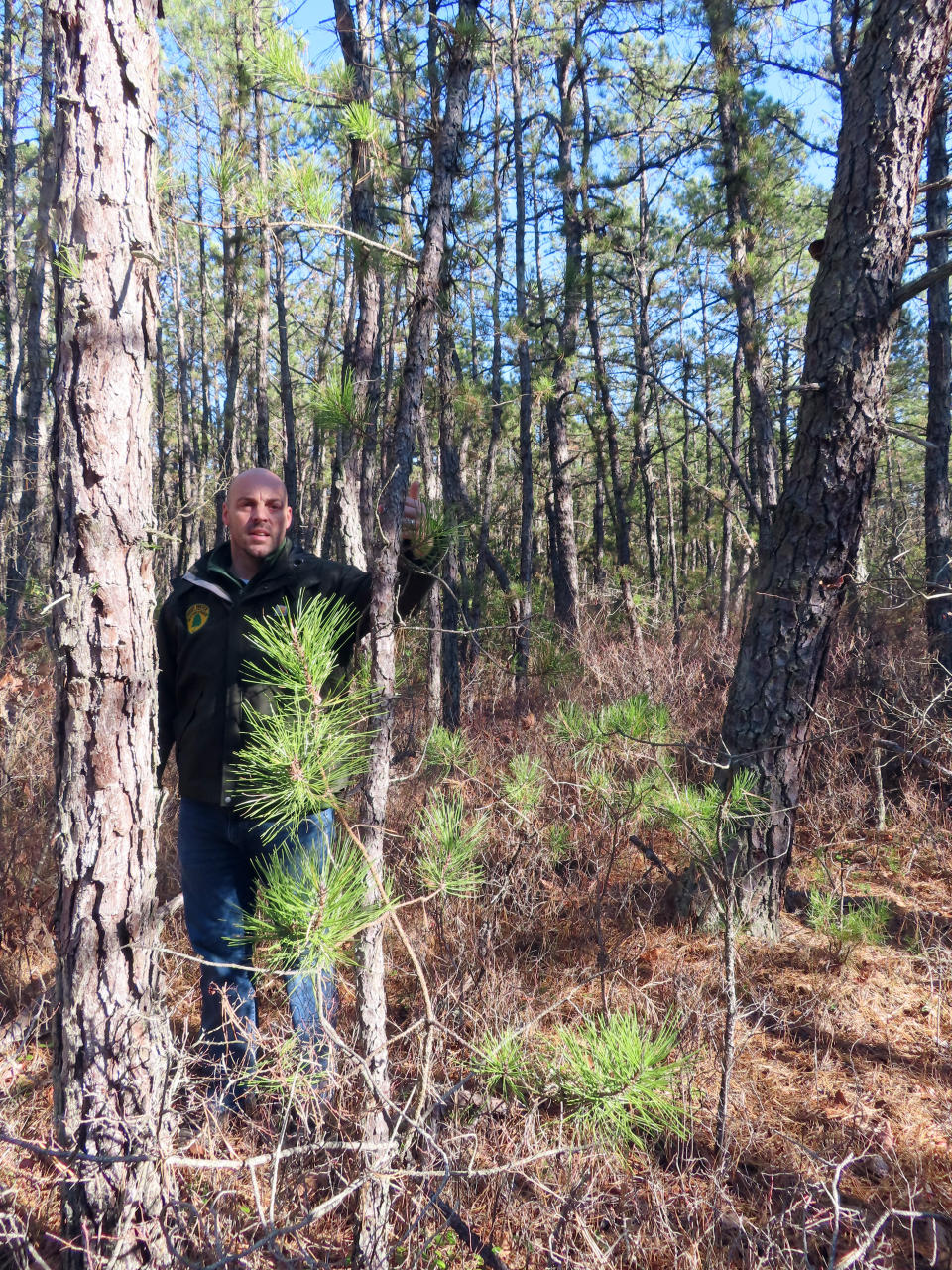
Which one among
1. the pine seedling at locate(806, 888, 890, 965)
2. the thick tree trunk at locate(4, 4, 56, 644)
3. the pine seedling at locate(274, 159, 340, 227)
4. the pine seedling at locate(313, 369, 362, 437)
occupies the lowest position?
the pine seedling at locate(806, 888, 890, 965)

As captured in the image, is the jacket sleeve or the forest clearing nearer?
the forest clearing

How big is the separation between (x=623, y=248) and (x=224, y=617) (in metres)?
7.34

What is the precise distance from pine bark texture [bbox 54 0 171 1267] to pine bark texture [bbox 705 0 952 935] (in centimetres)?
213

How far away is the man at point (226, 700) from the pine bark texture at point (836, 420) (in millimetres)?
1806

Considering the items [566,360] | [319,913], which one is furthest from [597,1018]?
[566,360]

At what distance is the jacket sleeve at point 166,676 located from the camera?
235cm

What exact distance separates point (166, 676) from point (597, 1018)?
1741 millimetres

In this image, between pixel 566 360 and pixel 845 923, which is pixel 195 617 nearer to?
pixel 845 923

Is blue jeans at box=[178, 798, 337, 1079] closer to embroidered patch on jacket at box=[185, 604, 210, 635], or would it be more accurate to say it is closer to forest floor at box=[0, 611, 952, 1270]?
forest floor at box=[0, 611, 952, 1270]

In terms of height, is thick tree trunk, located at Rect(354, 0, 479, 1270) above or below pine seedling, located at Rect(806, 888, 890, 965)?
above

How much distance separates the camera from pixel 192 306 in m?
17.2

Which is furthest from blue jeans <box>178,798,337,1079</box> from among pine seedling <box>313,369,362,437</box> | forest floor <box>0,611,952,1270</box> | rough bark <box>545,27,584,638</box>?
rough bark <box>545,27,584,638</box>

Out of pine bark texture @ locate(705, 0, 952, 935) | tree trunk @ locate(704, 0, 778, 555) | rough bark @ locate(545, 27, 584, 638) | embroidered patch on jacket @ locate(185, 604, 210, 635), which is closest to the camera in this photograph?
embroidered patch on jacket @ locate(185, 604, 210, 635)

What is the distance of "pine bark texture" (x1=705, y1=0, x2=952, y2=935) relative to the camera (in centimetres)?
274
